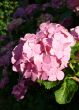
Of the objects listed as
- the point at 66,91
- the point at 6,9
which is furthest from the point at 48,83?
the point at 6,9

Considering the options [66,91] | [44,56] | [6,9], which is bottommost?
[66,91]

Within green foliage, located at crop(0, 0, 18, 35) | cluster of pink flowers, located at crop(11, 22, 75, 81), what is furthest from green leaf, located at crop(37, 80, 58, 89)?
green foliage, located at crop(0, 0, 18, 35)

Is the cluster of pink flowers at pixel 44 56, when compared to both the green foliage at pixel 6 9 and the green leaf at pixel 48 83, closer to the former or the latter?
the green leaf at pixel 48 83

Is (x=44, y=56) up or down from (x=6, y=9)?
down

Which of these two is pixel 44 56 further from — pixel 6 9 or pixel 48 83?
pixel 6 9

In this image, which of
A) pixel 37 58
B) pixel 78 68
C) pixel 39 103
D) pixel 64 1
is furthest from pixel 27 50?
pixel 64 1

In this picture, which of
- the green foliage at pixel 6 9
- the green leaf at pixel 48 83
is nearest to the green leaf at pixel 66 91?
the green leaf at pixel 48 83

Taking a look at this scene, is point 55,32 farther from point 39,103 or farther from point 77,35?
point 39,103
